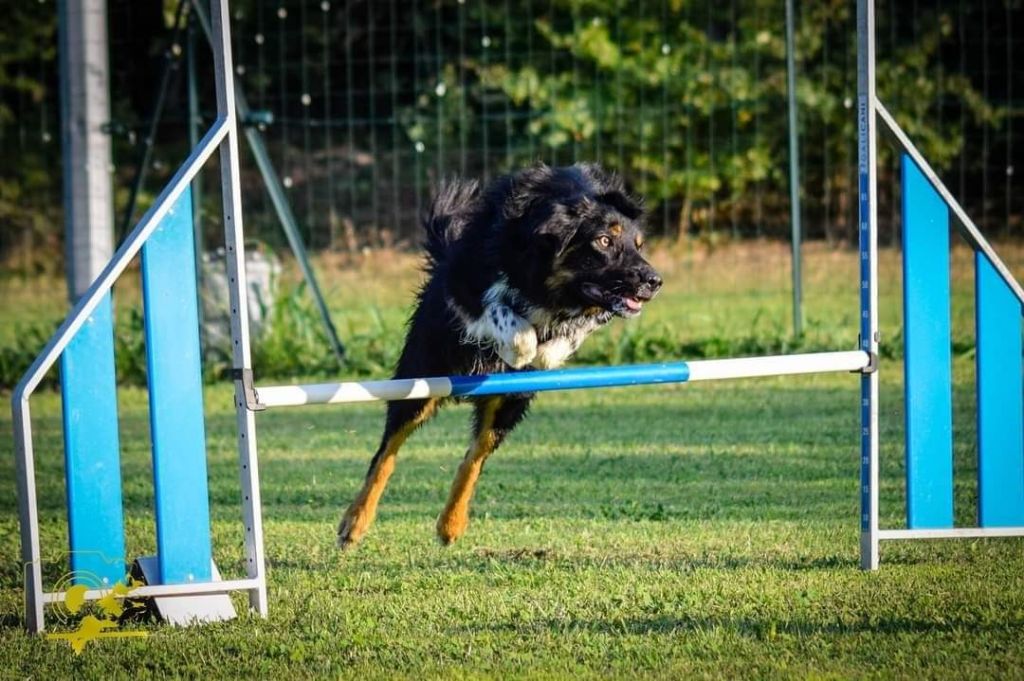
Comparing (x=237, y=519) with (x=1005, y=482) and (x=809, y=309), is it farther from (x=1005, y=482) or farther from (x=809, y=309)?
(x=809, y=309)

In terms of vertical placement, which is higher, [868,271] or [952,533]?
[868,271]

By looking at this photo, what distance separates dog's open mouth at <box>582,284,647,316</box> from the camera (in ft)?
14.9

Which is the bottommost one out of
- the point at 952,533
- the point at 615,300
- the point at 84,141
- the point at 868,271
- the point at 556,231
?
the point at 952,533

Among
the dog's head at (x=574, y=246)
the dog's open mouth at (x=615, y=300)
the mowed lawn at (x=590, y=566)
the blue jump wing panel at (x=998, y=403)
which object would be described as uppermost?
the dog's head at (x=574, y=246)

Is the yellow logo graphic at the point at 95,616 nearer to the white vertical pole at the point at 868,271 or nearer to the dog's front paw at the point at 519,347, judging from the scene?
the dog's front paw at the point at 519,347

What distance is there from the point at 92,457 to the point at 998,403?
8.73ft

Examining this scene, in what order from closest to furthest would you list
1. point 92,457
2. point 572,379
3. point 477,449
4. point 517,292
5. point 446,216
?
point 92,457
point 572,379
point 517,292
point 477,449
point 446,216

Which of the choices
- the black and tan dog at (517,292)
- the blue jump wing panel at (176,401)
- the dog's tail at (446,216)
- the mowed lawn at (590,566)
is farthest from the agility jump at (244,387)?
the dog's tail at (446,216)

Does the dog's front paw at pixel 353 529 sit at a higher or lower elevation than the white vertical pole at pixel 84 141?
lower

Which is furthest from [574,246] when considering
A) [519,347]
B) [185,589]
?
[185,589]

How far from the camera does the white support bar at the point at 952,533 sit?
395 cm

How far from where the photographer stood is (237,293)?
3607 mm

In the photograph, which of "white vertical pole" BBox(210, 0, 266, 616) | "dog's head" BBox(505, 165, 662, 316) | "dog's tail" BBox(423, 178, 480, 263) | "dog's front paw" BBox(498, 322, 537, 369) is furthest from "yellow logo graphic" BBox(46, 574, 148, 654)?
"dog's tail" BBox(423, 178, 480, 263)

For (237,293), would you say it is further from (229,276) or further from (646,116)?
(646,116)
